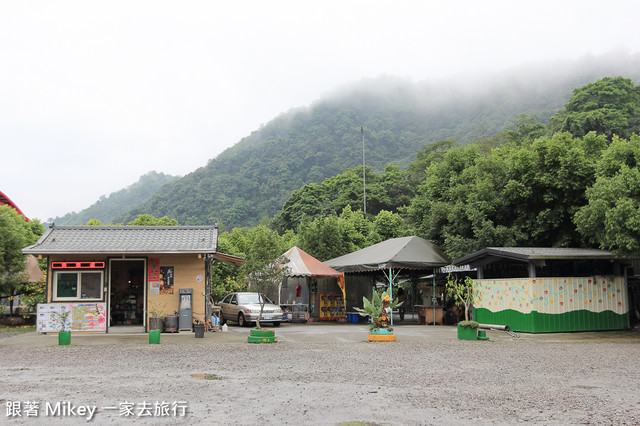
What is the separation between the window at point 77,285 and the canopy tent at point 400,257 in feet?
33.7

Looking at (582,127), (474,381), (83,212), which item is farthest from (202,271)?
(83,212)

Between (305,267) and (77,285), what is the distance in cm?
933

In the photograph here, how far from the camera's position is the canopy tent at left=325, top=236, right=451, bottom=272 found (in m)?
21.4

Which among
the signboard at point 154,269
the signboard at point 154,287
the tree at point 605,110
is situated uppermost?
the tree at point 605,110

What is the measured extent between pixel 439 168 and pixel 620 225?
12.4 m

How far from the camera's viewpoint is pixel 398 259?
2147 cm

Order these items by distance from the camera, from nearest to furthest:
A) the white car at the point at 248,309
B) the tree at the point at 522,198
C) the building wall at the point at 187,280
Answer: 1. the building wall at the point at 187,280
2. the tree at the point at 522,198
3. the white car at the point at 248,309

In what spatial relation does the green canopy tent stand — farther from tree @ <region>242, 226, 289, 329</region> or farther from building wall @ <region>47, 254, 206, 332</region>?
building wall @ <region>47, 254, 206, 332</region>

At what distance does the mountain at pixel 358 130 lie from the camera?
79062 millimetres

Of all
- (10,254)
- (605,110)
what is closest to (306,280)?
(10,254)

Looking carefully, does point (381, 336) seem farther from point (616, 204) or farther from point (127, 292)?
point (127, 292)

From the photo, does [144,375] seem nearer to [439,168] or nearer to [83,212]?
[439,168]

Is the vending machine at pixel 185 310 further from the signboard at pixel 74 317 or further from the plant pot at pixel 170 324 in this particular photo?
the signboard at pixel 74 317

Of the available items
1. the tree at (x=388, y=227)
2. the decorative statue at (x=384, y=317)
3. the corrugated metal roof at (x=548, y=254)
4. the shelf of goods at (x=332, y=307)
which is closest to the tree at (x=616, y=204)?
the corrugated metal roof at (x=548, y=254)
